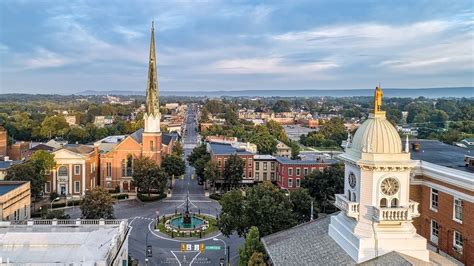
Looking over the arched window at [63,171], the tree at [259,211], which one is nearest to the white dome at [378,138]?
the tree at [259,211]

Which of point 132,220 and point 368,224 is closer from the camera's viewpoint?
point 368,224

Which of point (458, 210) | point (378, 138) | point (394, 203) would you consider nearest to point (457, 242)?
point (458, 210)

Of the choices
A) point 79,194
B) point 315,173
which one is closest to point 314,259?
point 315,173

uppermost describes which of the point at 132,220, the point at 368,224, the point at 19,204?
the point at 368,224

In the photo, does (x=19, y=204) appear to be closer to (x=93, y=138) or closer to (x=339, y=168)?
(x=339, y=168)

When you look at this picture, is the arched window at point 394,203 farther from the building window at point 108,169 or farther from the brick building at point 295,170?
the building window at point 108,169

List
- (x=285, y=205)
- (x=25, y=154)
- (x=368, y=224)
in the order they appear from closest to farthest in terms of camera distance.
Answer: (x=368, y=224), (x=285, y=205), (x=25, y=154)

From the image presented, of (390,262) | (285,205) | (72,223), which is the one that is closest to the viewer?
(390,262)

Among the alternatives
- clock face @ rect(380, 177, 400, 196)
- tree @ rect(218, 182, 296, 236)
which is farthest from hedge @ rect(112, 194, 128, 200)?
clock face @ rect(380, 177, 400, 196)

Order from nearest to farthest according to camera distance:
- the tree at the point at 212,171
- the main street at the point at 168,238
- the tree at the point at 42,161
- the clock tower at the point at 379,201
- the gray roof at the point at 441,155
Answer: the clock tower at the point at 379,201 → the gray roof at the point at 441,155 → the main street at the point at 168,238 → the tree at the point at 42,161 → the tree at the point at 212,171
